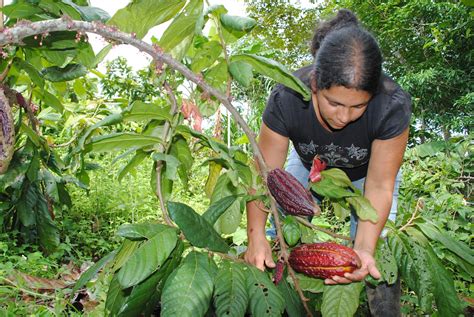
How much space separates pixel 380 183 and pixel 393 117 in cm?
23

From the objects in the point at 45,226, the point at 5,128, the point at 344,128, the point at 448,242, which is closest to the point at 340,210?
the point at 344,128

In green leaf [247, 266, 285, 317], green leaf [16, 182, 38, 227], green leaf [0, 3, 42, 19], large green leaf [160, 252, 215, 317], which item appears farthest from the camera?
green leaf [16, 182, 38, 227]

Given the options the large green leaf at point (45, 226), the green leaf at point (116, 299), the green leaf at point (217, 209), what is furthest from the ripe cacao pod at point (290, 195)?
the large green leaf at point (45, 226)

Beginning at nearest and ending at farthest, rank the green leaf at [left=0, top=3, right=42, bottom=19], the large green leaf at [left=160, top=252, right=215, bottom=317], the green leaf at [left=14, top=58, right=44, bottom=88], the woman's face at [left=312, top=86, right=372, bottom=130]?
the large green leaf at [left=160, top=252, right=215, bottom=317] < the green leaf at [left=0, top=3, right=42, bottom=19] < the woman's face at [left=312, top=86, right=372, bottom=130] < the green leaf at [left=14, top=58, right=44, bottom=88]

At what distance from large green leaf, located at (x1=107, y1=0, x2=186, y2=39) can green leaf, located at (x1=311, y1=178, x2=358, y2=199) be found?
666mm

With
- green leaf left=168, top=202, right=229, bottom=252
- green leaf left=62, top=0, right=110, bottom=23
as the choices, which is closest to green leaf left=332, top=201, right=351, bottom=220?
green leaf left=168, top=202, right=229, bottom=252

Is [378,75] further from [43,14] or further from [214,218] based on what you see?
[43,14]

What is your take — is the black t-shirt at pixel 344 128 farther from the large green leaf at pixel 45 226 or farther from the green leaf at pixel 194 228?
the large green leaf at pixel 45 226

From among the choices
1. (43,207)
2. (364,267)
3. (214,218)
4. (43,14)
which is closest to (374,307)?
(364,267)

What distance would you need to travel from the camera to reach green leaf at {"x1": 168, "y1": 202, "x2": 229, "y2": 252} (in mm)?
1186

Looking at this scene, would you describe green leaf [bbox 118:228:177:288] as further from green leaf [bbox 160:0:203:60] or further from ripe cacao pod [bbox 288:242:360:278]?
green leaf [bbox 160:0:203:60]

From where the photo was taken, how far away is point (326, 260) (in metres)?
1.41

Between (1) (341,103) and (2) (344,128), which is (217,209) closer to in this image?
(1) (341,103)

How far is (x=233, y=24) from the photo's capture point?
4.40ft
